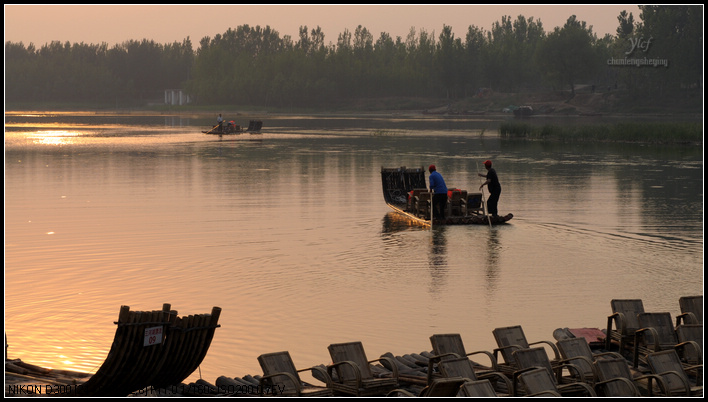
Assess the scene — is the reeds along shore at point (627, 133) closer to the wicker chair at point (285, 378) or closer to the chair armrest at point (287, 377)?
the wicker chair at point (285, 378)

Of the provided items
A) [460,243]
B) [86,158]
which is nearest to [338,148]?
[86,158]

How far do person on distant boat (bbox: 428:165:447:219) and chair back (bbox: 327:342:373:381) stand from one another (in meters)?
17.0

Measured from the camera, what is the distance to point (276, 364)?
463 inches

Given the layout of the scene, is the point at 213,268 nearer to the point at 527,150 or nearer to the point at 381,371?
the point at 381,371

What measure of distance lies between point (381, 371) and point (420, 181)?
2119 cm

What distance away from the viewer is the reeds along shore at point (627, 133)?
72.4 meters

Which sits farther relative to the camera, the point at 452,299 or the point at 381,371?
the point at 452,299

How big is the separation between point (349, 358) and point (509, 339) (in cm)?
250

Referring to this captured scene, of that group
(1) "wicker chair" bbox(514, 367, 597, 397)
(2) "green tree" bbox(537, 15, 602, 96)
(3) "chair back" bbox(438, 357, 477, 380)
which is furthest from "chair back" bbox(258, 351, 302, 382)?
→ (2) "green tree" bbox(537, 15, 602, 96)

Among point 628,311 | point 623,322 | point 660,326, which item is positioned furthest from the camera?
point 628,311

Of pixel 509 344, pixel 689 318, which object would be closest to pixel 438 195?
pixel 689 318

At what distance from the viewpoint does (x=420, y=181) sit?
3356 cm

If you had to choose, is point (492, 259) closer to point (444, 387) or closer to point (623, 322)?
point (623, 322)

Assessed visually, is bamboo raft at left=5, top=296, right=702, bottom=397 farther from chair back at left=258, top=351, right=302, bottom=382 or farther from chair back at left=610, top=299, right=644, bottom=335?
chair back at left=610, top=299, right=644, bottom=335
